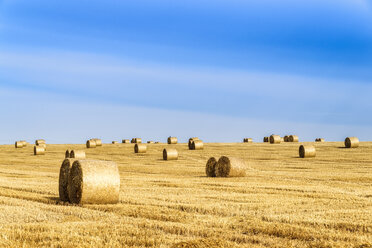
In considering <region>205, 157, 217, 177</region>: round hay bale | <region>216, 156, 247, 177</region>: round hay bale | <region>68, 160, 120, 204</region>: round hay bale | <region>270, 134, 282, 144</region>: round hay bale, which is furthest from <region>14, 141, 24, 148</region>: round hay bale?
<region>68, 160, 120, 204</region>: round hay bale

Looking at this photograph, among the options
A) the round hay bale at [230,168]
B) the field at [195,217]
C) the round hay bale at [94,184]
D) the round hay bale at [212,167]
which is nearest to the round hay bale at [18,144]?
the round hay bale at [212,167]

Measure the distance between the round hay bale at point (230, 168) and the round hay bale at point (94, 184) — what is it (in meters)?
8.68

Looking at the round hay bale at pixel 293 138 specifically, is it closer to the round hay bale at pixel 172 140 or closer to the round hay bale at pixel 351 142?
the round hay bale at pixel 172 140

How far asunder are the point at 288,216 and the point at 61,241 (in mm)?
4563

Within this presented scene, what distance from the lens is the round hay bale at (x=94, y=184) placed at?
12.4 meters

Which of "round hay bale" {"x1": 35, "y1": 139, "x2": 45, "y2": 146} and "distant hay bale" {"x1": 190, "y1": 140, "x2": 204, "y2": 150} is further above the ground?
"round hay bale" {"x1": 35, "y1": 139, "x2": 45, "y2": 146}

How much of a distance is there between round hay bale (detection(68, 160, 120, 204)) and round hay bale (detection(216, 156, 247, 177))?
868cm

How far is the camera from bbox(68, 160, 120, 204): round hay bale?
1236cm

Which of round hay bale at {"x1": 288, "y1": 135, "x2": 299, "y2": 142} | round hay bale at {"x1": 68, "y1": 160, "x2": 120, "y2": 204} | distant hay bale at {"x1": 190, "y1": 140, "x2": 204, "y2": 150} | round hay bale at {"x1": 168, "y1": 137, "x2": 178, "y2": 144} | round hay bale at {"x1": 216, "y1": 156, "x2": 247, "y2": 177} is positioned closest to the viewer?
round hay bale at {"x1": 68, "y1": 160, "x2": 120, "y2": 204}

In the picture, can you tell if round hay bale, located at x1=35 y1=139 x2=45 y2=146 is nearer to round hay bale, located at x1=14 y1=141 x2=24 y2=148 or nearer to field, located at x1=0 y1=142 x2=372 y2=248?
round hay bale, located at x1=14 y1=141 x2=24 y2=148

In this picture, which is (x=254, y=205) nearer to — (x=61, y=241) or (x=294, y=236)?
(x=294, y=236)

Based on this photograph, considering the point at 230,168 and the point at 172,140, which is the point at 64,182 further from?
the point at 172,140

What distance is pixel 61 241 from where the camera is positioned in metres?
7.86

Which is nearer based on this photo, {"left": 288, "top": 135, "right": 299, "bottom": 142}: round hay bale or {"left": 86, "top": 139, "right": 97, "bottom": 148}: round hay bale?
{"left": 86, "top": 139, "right": 97, "bottom": 148}: round hay bale
